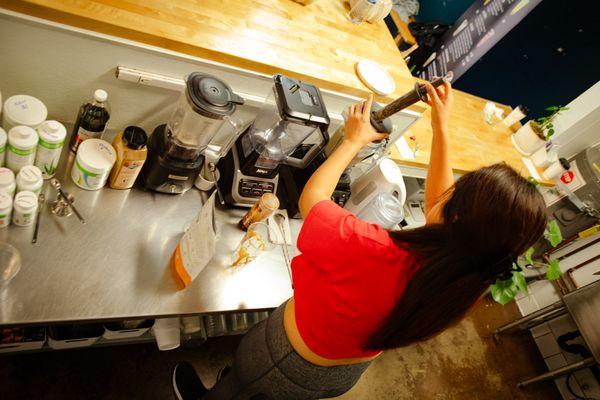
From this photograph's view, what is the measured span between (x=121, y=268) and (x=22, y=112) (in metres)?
0.53

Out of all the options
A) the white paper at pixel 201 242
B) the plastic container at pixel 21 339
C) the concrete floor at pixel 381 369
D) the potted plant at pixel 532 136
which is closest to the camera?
the white paper at pixel 201 242

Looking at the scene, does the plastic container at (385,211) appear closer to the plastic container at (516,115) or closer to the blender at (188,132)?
the blender at (188,132)

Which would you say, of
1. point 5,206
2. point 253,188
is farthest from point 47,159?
point 253,188

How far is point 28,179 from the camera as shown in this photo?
1.03 metres

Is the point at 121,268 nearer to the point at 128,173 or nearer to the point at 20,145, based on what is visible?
the point at 128,173

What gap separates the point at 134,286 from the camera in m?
1.14

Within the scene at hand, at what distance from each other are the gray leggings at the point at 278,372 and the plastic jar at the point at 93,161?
0.74 metres

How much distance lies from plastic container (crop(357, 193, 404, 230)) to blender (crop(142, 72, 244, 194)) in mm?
666

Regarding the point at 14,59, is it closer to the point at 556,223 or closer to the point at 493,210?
the point at 493,210

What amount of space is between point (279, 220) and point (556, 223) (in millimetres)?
2663

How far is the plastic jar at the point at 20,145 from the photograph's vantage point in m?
1.00

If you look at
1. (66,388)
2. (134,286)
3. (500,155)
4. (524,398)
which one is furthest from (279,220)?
(524,398)

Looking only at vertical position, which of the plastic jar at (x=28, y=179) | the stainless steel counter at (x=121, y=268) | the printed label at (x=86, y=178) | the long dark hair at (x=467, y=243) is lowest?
the stainless steel counter at (x=121, y=268)

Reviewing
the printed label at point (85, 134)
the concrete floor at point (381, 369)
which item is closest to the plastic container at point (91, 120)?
the printed label at point (85, 134)
